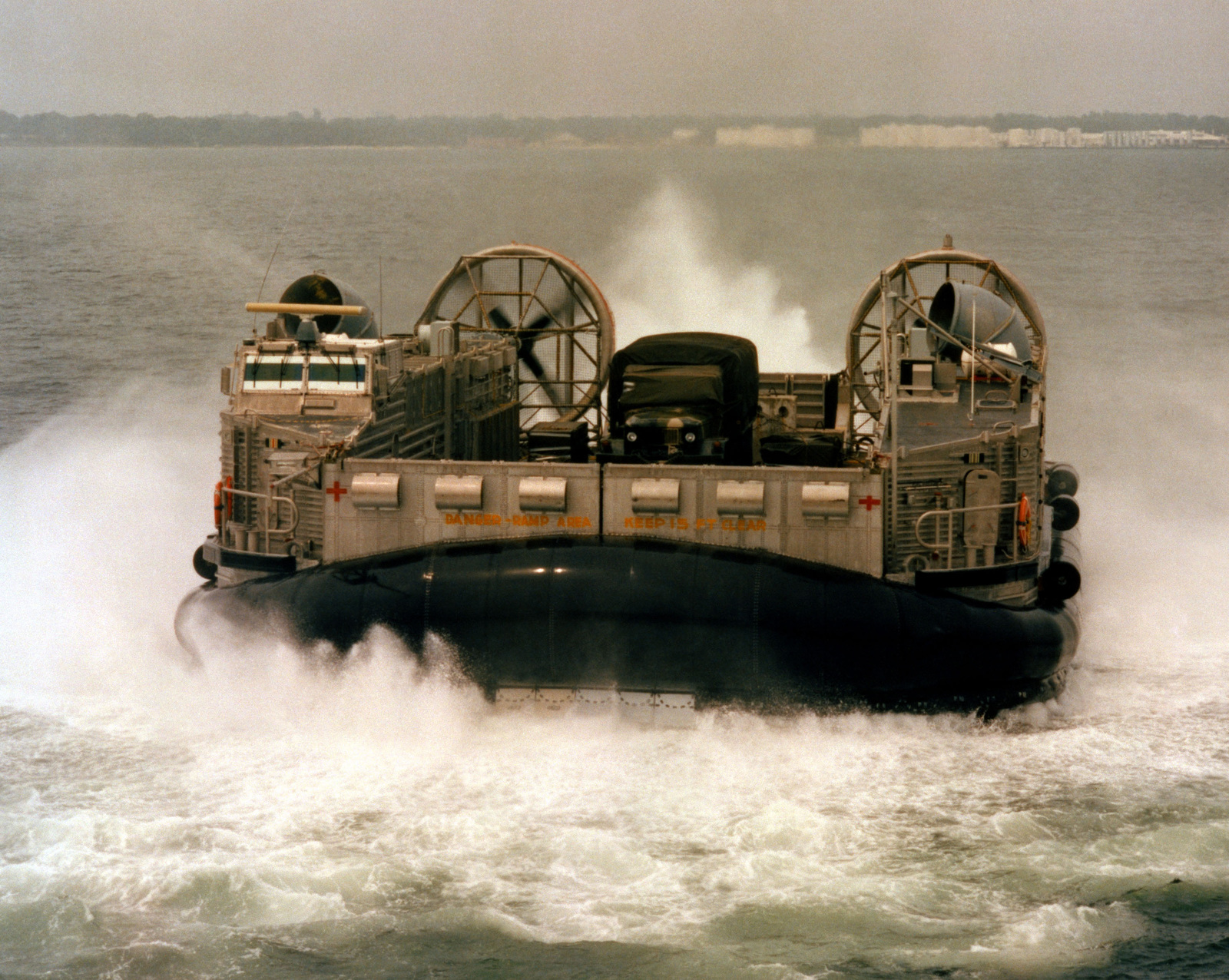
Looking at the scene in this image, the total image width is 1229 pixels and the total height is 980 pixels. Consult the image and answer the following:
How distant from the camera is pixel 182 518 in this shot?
17312mm

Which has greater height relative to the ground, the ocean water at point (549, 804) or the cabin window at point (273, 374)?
the cabin window at point (273, 374)

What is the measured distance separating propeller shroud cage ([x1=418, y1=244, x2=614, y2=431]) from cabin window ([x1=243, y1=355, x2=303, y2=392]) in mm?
3526

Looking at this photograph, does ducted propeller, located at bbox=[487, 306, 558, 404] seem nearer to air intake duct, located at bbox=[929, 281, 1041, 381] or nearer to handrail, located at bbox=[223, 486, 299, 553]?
air intake duct, located at bbox=[929, 281, 1041, 381]

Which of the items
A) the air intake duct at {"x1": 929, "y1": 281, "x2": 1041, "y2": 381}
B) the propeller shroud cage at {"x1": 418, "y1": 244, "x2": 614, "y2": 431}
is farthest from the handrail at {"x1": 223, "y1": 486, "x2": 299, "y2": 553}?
the air intake duct at {"x1": 929, "y1": 281, "x2": 1041, "y2": 381}

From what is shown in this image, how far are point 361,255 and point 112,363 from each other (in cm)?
1315

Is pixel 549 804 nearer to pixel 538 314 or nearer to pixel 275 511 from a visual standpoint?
pixel 275 511

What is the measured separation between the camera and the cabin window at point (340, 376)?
12.6 meters

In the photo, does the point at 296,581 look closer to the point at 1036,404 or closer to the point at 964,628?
the point at 964,628

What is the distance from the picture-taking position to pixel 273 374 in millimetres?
12672

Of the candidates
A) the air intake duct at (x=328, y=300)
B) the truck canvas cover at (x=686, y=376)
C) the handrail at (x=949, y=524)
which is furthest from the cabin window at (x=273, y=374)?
the handrail at (x=949, y=524)

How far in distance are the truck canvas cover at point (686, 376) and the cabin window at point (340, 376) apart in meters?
2.01

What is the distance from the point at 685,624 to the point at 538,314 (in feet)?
20.4

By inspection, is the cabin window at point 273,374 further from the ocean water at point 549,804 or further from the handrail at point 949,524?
the handrail at point 949,524

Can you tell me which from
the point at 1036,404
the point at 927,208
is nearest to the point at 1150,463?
the point at 1036,404
